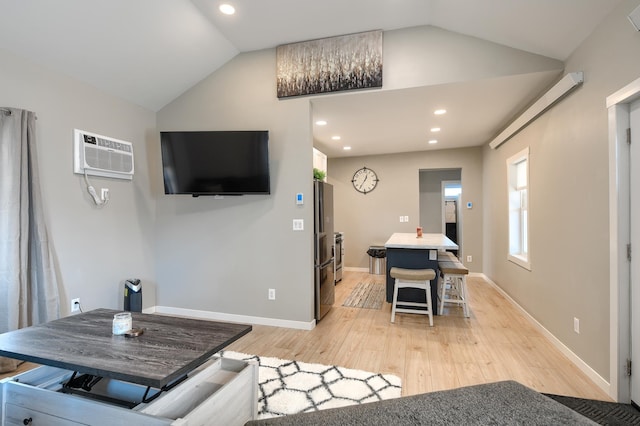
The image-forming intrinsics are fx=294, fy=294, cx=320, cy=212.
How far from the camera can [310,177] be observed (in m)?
3.25

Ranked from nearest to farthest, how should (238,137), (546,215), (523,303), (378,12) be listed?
(378,12) < (546,215) < (238,137) < (523,303)

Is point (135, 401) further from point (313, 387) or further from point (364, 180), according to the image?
point (364, 180)

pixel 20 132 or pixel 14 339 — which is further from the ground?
pixel 20 132

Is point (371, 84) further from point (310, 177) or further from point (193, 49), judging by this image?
point (193, 49)

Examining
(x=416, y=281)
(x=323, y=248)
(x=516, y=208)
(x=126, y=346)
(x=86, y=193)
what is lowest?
(x=416, y=281)

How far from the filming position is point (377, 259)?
5.96 m

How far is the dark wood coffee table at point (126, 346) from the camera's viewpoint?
1222mm

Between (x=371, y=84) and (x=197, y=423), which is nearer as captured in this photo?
(x=197, y=423)

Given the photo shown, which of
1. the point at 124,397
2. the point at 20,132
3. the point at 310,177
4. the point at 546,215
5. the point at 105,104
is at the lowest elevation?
the point at 124,397

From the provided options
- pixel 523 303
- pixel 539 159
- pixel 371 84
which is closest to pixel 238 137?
pixel 371 84

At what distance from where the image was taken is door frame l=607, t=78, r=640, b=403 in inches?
75.2

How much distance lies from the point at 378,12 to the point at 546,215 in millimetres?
2585

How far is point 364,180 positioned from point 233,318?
4.03 meters

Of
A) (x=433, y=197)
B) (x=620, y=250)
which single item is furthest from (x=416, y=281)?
(x=433, y=197)
